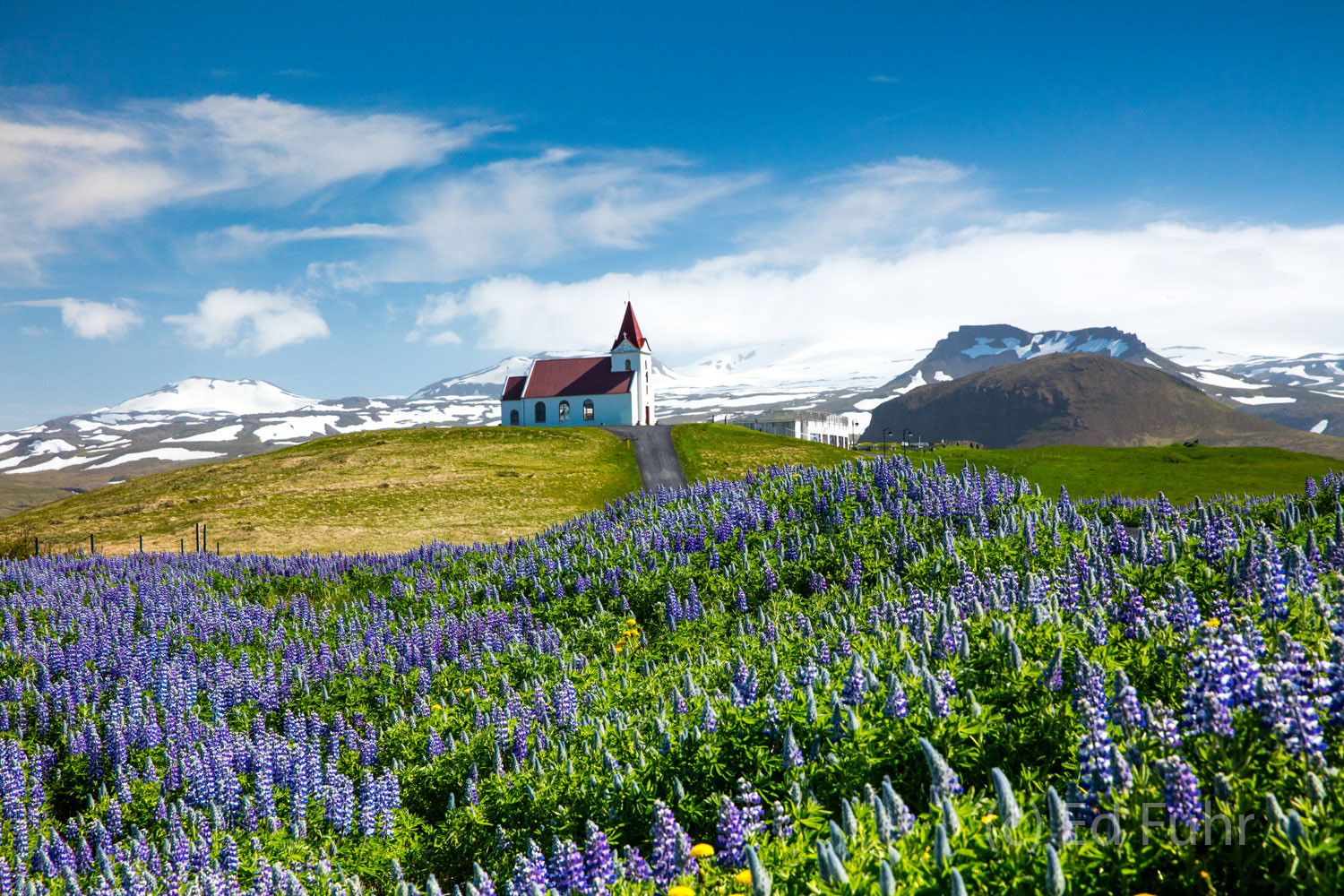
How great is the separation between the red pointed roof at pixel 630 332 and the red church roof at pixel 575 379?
463cm

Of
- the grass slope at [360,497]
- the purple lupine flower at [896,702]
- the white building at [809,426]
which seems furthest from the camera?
the white building at [809,426]

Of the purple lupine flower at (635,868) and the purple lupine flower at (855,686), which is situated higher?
the purple lupine flower at (855,686)

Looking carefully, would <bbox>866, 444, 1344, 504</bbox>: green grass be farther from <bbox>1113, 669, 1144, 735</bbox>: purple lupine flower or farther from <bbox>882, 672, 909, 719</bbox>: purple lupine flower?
<bbox>1113, 669, 1144, 735</bbox>: purple lupine flower

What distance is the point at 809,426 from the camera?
15612 centimetres

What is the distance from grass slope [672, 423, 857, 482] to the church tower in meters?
33.4

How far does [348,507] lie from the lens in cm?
6000

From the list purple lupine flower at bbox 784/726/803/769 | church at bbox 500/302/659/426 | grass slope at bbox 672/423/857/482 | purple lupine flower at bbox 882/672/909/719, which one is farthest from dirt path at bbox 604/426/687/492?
purple lupine flower at bbox 784/726/803/769

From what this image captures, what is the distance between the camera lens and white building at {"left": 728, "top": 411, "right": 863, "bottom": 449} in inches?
5817

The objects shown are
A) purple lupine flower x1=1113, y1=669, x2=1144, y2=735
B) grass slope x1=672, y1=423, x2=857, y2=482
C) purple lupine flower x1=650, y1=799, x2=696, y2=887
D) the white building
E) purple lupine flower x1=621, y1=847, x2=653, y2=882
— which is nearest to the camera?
purple lupine flower x1=1113, y1=669, x2=1144, y2=735

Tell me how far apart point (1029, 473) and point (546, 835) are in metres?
42.2

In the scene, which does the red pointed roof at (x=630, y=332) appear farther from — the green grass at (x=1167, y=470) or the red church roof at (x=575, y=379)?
the green grass at (x=1167, y=470)

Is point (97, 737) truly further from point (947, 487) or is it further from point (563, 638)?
point (947, 487)

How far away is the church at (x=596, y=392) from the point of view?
126125mm

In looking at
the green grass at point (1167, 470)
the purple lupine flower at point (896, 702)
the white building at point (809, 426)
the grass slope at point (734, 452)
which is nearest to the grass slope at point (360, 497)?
the grass slope at point (734, 452)
